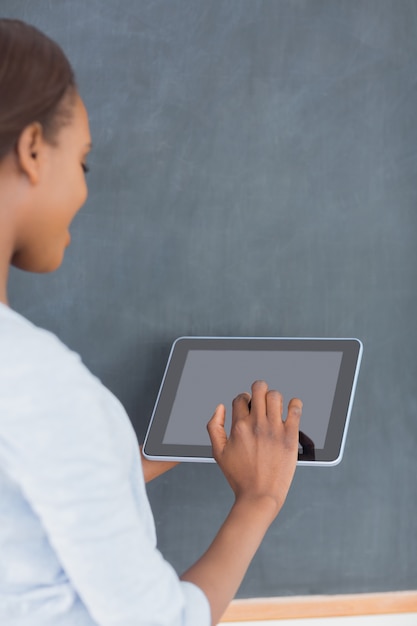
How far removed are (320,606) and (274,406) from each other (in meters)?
0.55

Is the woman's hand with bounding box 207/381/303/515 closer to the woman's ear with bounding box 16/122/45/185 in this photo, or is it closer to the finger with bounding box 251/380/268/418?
the finger with bounding box 251/380/268/418

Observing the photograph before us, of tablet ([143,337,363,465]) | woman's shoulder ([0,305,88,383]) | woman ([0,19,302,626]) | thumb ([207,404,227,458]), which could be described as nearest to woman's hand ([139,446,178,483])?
tablet ([143,337,363,465])

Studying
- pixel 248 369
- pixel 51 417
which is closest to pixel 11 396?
pixel 51 417

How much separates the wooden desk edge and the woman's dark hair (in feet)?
2.63

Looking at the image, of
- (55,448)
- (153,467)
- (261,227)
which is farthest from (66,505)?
(261,227)

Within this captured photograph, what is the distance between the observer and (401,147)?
1128 millimetres

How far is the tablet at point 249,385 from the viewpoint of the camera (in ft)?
3.11

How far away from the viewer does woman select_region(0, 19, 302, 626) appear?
0.50 metres

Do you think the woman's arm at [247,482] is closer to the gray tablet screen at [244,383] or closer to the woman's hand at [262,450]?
the woman's hand at [262,450]

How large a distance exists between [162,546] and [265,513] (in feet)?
1.60

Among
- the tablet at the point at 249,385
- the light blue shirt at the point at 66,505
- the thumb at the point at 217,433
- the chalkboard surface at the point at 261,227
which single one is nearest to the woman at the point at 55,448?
the light blue shirt at the point at 66,505

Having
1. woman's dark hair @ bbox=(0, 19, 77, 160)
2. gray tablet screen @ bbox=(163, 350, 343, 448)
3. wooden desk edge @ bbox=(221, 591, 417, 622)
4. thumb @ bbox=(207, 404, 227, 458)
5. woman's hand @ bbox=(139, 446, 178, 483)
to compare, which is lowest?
wooden desk edge @ bbox=(221, 591, 417, 622)

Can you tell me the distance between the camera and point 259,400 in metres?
0.73

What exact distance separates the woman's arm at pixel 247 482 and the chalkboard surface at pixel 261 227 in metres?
0.37
